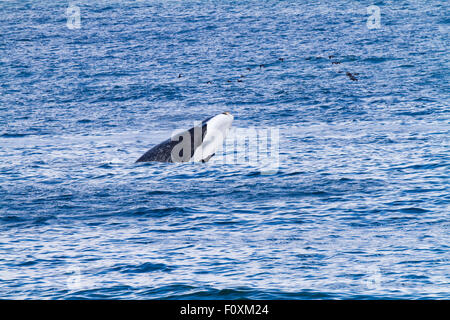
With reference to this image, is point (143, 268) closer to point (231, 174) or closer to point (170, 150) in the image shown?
point (231, 174)

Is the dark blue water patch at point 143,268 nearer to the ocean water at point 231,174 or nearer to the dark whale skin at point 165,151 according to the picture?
the ocean water at point 231,174

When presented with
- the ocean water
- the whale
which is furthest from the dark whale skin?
the ocean water

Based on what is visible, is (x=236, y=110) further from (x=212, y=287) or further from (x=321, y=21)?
(x=321, y=21)

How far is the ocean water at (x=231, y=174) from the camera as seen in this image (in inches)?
669

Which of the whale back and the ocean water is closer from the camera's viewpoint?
the ocean water

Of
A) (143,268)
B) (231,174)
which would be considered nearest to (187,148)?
(231,174)

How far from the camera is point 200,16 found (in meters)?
78.7

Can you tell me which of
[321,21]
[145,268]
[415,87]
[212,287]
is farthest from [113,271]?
[321,21]

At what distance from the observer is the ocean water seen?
16984 mm

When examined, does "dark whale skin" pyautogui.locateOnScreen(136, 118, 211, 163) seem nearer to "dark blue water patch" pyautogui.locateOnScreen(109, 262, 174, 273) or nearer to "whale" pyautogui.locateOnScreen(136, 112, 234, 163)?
"whale" pyautogui.locateOnScreen(136, 112, 234, 163)

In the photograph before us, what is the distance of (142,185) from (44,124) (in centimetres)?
1465

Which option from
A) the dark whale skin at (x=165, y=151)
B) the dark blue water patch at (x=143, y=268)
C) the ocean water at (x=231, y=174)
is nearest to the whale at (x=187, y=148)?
the dark whale skin at (x=165, y=151)

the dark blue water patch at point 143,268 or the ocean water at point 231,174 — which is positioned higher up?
the ocean water at point 231,174

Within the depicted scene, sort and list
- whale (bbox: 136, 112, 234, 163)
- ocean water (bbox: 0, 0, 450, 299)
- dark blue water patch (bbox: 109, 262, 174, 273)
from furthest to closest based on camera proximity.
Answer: whale (bbox: 136, 112, 234, 163)
dark blue water patch (bbox: 109, 262, 174, 273)
ocean water (bbox: 0, 0, 450, 299)
